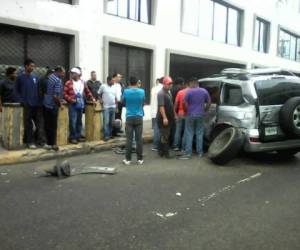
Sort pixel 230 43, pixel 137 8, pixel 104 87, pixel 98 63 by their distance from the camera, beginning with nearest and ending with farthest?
pixel 104 87
pixel 98 63
pixel 137 8
pixel 230 43

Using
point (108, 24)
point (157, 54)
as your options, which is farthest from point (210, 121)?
point (157, 54)

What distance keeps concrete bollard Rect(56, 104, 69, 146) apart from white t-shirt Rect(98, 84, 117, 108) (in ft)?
4.19

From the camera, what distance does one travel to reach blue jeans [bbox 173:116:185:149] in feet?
32.2

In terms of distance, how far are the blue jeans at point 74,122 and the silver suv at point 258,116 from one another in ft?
10.5

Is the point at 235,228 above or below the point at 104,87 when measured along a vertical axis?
below

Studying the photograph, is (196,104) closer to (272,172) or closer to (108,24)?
(272,172)

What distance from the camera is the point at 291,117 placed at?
26.4 ft

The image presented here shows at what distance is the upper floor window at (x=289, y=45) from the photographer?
26.7 metres

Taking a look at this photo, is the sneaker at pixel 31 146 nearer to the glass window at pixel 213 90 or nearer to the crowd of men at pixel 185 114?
the crowd of men at pixel 185 114

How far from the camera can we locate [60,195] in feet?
20.3

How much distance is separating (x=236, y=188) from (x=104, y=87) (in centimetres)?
499

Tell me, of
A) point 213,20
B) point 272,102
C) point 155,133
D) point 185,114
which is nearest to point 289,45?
point 213,20

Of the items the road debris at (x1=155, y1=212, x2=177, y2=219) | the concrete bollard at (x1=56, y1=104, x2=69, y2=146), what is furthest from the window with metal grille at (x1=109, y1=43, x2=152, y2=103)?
the road debris at (x1=155, y1=212, x2=177, y2=219)

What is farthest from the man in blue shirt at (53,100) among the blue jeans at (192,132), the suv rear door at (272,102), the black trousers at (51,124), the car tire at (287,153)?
the car tire at (287,153)
